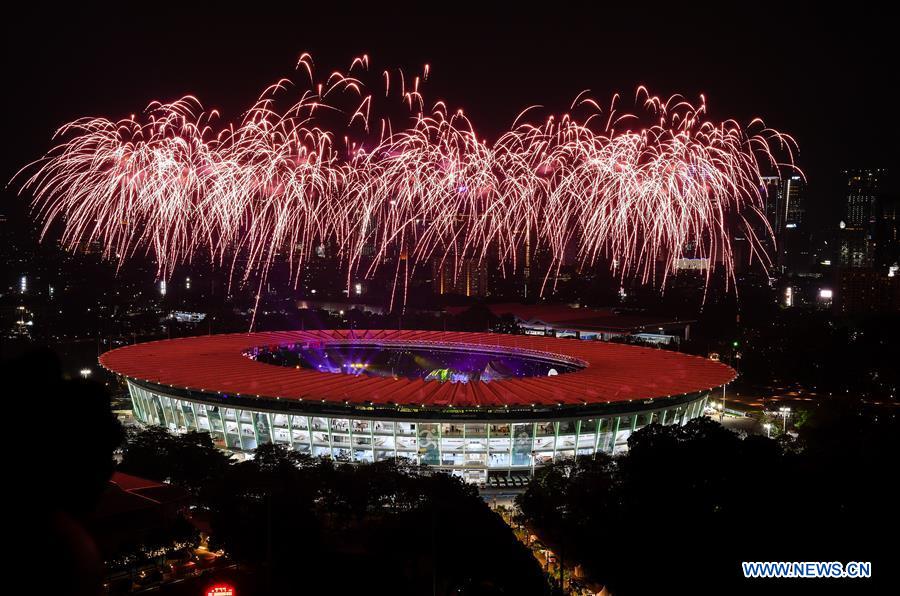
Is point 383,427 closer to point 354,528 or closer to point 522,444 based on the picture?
point 522,444

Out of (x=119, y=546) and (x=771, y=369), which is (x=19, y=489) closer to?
(x=119, y=546)

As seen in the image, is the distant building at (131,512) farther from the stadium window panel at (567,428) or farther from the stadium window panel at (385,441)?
the stadium window panel at (567,428)

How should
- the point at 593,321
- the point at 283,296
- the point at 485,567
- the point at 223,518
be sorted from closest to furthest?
the point at 485,567, the point at 223,518, the point at 593,321, the point at 283,296

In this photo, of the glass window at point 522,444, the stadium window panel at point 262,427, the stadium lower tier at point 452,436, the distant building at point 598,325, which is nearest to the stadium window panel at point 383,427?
the stadium lower tier at point 452,436

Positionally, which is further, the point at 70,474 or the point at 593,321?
the point at 593,321

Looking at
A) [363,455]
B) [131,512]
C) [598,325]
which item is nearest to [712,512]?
[131,512]

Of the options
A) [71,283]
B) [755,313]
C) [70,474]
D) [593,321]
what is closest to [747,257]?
[755,313]
